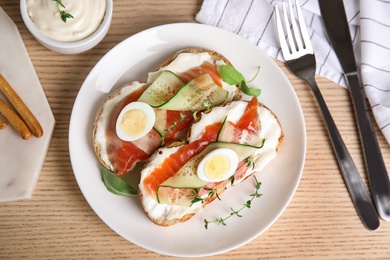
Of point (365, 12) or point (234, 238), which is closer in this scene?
point (234, 238)

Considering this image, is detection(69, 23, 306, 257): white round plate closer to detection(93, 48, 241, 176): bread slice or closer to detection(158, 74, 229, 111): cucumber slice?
detection(93, 48, 241, 176): bread slice

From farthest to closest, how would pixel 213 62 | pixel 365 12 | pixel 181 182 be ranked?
pixel 365 12
pixel 213 62
pixel 181 182

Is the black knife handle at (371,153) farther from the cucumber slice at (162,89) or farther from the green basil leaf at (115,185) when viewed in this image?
the green basil leaf at (115,185)

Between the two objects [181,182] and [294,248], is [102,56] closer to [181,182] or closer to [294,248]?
[181,182]

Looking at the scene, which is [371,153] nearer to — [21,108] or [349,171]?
[349,171]

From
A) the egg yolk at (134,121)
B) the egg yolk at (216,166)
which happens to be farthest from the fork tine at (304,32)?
the egg yolk at (134,121)

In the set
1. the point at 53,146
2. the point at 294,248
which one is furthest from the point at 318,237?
the point at 53,146
